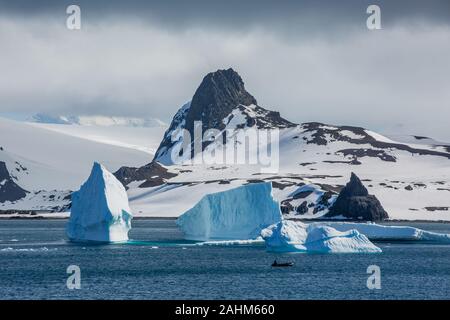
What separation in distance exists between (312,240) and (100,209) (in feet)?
87.1

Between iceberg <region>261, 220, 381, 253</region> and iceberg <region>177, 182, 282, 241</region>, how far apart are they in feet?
42.6

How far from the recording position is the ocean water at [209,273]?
7200 cm

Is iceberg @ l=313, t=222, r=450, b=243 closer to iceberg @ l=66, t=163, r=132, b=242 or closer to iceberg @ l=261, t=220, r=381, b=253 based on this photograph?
iceberg @ l=261, t=220, r=381, b=253

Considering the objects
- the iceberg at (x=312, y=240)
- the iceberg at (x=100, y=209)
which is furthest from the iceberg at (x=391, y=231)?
the iceberg at (x=100, y=209)

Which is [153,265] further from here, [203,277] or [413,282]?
[413,282]

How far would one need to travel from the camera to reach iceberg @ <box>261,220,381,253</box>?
340 feet

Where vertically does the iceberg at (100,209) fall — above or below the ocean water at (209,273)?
above

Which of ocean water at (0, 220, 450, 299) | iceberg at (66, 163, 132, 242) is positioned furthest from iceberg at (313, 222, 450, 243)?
iceberg at (66, 163, 132, 242)

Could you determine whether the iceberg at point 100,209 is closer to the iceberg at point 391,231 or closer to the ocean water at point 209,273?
the ocean water at point 209,273

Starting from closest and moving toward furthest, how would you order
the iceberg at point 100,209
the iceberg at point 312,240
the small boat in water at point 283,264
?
the small boat in water at point 283,264, the iceberg at point 312,240, the iceberg at point 100,209

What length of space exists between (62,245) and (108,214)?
9425 millimetres

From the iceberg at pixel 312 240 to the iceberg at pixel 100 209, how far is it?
1840 centimetres

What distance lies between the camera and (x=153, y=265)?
93.9 m

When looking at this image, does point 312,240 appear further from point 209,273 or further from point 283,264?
point 209,273
